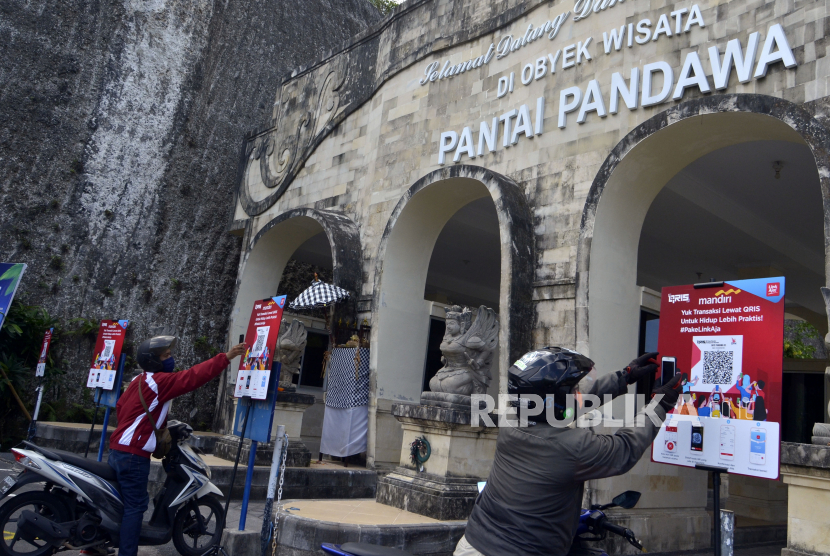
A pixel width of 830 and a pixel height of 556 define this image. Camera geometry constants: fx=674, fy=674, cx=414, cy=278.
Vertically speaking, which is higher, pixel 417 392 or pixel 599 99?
pixel 599 99

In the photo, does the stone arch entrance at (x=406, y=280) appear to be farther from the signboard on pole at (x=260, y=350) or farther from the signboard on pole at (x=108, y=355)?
the signboard on pole at (x=260, y=350)

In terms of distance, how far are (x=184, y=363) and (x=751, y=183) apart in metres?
10.1

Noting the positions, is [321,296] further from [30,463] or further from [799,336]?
[799,336]

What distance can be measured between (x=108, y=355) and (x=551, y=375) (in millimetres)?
7195

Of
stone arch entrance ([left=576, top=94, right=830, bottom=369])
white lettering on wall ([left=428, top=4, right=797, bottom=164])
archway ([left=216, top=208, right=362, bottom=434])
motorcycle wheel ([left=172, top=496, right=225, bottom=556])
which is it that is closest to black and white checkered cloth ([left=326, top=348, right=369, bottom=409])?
archway ([left=216, top=208, right=362, bottom=434])

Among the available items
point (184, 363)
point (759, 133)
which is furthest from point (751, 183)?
point (184, 363)

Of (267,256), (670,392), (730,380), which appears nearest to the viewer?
(670,392)

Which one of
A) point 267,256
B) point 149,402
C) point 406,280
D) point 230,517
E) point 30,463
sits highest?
point 267,256

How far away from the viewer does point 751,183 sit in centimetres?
870

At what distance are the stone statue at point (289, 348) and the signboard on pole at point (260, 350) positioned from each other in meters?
3.33

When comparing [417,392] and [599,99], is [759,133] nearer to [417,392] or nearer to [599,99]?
[599,99]

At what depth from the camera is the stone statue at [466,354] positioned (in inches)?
265

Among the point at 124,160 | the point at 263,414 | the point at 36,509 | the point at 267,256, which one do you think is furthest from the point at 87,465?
the point at 124,160

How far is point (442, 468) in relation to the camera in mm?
6207
